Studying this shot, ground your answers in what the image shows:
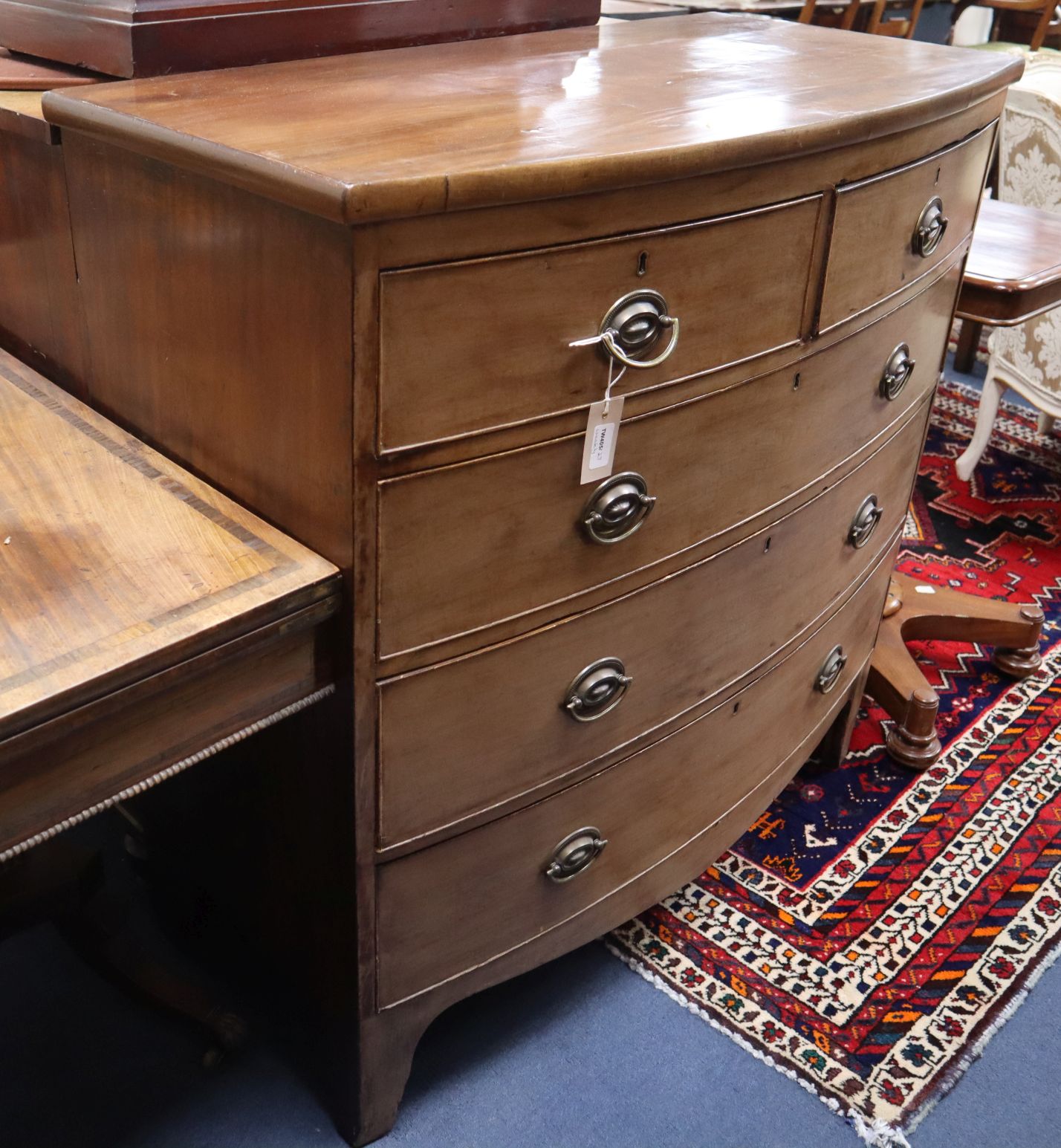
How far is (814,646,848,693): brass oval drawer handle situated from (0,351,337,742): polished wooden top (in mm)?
900

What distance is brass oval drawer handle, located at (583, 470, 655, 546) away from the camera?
1.05 m

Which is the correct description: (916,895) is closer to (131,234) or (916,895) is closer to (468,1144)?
(468,1144)

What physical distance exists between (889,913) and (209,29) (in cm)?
143

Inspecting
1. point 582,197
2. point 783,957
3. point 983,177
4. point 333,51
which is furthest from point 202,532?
point 983,177

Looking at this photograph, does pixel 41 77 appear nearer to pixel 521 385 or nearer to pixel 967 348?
pixel 521 385

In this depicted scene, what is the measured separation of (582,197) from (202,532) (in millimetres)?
413

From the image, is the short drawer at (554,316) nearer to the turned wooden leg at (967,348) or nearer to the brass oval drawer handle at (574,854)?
the brass oval drawer handle at (574,854)

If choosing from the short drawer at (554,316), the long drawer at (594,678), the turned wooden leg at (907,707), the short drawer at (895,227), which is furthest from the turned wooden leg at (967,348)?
the short drawer at (554,316)

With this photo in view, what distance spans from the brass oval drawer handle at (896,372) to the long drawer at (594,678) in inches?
3.7

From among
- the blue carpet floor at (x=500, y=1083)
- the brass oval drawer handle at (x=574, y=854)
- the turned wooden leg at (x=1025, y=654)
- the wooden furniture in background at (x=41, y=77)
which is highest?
the wooden furniture in background at (x=41, y=77)

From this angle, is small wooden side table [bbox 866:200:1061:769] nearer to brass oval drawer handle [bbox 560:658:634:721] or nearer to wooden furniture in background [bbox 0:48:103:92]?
brass oval drawer handle [bbox 560:658:634:721]

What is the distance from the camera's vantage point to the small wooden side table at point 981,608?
5.90 feet

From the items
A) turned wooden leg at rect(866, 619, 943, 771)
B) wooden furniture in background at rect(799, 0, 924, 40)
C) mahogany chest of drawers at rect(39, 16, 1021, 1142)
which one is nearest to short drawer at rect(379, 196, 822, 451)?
mahogany chest of drawers at rect(39, 16, 1021, 1142)

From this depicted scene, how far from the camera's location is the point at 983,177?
159 centimetres
